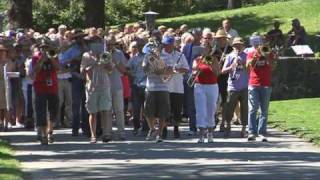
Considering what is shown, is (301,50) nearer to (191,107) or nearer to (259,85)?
(191,107)

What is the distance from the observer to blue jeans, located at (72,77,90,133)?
16.6m

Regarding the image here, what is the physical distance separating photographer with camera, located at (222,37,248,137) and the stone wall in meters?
8.07

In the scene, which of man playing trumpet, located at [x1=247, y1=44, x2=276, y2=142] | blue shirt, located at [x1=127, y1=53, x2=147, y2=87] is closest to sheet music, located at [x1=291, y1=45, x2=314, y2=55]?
blue shirt, located at [x1=127, y1=53, x2=147, y2=87]

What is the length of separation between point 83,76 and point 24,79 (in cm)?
294

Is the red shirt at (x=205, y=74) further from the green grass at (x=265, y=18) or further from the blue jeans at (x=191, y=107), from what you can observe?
the green grass at (x=265, y=18)

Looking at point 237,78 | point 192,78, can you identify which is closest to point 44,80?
point 192,78

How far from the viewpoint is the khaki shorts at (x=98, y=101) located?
15672 millimetres

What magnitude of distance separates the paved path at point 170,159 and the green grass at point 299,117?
48 cm

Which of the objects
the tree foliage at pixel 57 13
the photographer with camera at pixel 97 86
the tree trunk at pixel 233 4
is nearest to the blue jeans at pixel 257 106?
the photographer with camera at pixel 97 86

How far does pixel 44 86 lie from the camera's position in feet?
50.3

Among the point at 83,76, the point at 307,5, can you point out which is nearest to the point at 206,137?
the point at 83,76

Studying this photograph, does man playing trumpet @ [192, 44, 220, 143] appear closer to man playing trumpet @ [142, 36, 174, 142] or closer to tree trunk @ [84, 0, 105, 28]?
man playing trumpet @ [142, 36, 174, 142]

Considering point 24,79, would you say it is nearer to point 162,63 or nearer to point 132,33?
point 132,33

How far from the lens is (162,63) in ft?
51.4
